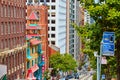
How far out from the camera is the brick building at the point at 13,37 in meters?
62.7

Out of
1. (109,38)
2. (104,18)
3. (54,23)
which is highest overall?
(104,18)

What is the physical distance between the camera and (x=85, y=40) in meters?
30.9

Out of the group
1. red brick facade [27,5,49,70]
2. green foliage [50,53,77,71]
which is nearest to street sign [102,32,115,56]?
red brick facade [27,5,49,70]

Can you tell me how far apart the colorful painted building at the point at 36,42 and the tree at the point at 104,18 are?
53.9 meters

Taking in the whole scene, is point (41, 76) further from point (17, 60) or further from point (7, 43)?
point (7, 43)

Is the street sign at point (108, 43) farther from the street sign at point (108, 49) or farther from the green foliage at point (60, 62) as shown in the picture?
the green foliage at point (60, 62)

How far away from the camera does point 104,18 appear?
87.8 ft

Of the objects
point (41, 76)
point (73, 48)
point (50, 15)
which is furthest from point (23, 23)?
point (73, 48)

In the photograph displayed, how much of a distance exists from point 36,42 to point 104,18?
65623 mm

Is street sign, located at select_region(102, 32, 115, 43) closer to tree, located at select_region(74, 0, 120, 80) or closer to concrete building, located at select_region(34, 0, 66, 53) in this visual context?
tree, located at select_region(74, 0, 120, 80)

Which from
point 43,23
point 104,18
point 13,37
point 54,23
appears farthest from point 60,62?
point 104,18

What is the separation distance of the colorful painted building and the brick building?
25.6ft

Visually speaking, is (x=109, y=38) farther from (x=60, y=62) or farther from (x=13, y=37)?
(x=60, y=62)

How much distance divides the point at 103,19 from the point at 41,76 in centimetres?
7289
